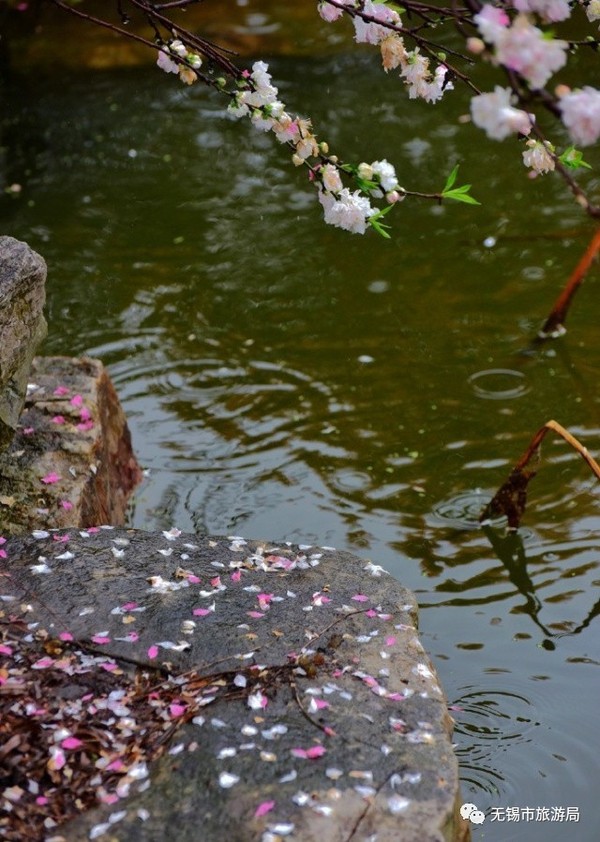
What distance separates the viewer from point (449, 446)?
15.4ft

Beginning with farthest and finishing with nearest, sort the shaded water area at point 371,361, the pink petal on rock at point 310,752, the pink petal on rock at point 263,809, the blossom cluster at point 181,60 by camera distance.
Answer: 1. the shaded water area at point 371,361
2. the blossom cluster at point 181,60
3. the pink petal on rock at point 310,752
4. the pink petal on rock at point 263,809

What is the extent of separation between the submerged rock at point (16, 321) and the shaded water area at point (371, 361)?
3.36 ft

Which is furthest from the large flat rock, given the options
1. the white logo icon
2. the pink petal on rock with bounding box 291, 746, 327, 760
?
the white logo icon

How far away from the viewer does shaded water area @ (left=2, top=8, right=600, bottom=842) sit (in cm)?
366

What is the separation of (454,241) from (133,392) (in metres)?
2.13

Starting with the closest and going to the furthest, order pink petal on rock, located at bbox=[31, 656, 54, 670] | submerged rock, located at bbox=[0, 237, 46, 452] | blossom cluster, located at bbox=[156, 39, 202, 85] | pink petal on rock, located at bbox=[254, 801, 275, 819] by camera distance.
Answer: pink petal on rock, located at bbox=[254, 801, 275, 819] < pink petal on rock, located at bbox=[31, 656, 54, 670] < blossom cluster, located at bbox=[156, 39, 202, 85] < submerged rock, located at bbox=[0, 237, 46, 452]

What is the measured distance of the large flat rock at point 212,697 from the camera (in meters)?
2.33

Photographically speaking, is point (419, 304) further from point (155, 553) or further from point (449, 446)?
point (155, 553)

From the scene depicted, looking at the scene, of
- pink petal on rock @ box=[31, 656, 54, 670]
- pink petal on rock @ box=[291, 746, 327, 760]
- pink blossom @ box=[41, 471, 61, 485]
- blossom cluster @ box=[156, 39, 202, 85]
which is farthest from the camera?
pink blossom @ box=[41, 471, 61, 485]

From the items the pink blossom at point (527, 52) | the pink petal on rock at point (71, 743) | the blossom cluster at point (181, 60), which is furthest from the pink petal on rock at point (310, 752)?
the blossom cluster at point (181, 60)

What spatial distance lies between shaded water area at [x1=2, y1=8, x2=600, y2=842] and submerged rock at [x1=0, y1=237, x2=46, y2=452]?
102cm

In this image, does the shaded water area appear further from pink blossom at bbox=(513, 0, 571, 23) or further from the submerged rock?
the submerged rock

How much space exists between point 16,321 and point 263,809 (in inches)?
69.8

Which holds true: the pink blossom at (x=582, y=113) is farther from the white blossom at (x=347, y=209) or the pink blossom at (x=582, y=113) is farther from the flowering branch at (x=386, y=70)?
the white blossom at (x=347, y=209)
